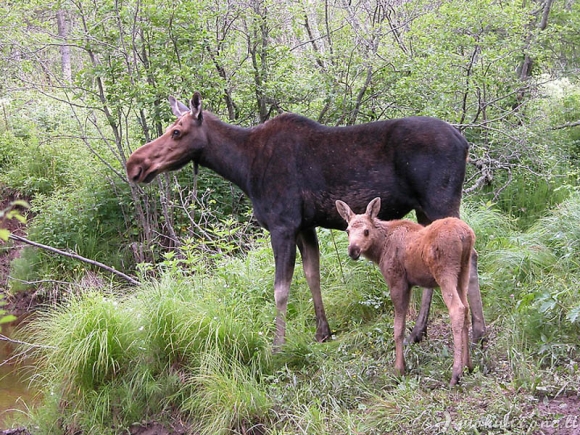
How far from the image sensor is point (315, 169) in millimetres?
6941

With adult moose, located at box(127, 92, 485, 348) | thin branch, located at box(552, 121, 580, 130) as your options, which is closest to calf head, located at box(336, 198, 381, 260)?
adult moose, located at box(127, 92, 485, 348)

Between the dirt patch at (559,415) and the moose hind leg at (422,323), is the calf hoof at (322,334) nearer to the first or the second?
the moose hind leg at (422,323)

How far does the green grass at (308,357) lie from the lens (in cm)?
537

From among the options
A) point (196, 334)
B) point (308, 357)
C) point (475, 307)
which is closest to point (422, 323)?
point (475, 307)

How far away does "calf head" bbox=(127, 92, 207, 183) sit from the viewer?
23.2 feet

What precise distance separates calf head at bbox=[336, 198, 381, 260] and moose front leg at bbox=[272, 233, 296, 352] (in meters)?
1.07

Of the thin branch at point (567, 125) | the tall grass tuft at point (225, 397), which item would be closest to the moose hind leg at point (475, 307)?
the tall grass tuft at point (225, 397)

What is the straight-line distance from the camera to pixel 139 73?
11023mm

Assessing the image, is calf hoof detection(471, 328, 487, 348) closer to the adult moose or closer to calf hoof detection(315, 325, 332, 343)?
the adult moose

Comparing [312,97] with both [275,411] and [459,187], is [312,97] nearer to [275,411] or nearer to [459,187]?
[459,187]

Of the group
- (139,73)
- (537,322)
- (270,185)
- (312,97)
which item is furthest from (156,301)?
(312,97)

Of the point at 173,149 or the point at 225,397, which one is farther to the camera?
the point at 173,149

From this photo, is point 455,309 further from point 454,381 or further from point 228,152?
point 228,152

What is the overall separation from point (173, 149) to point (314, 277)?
202 centimetres
